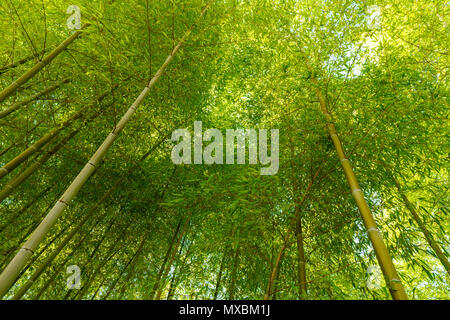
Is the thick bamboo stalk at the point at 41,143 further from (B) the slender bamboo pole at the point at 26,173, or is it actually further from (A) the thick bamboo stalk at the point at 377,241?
(A) the thick bamboo stalk at the point at 377,241

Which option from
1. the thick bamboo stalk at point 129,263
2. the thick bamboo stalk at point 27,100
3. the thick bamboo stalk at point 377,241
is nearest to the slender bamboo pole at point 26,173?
the thick bamboo stalk at point 27,100

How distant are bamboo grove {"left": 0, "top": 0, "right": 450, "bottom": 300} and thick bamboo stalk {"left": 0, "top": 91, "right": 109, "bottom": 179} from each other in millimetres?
17

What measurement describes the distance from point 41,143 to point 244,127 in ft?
8.77

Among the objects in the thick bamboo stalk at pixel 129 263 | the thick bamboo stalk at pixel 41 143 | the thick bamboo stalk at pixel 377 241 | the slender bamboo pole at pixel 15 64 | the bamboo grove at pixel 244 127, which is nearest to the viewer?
the thick bamboo stalk at pixel 377 241

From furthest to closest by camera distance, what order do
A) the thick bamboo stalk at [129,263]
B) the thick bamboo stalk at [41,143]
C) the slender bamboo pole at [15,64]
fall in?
the thick bamboo stalk at [129,263], the slender bamboo pole at [15,64], the thick bamboo stalk at [41,143]

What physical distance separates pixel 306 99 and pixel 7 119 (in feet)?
12.5

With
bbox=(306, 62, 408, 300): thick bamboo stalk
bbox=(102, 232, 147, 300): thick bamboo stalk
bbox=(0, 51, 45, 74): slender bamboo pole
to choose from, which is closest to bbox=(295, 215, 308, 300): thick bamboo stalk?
bbox=(306, 62, 408, 300): thick bamboo stalk

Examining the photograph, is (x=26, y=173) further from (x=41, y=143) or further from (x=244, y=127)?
(x=244, y=127)

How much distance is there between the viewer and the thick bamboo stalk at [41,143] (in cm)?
244

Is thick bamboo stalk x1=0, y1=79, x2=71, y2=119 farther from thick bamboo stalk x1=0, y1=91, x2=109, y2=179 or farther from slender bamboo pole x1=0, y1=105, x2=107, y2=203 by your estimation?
slender bamboo pole x1=0, y1=105, x2=107, y2=203

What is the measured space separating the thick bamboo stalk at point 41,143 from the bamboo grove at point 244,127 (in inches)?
0.7

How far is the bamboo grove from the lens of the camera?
2.59 m
